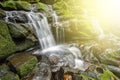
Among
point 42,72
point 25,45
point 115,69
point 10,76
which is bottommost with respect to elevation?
point 115,69

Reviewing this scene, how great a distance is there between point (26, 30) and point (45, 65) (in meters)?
2.82

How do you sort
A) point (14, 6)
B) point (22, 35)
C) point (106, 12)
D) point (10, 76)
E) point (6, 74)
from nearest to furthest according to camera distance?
point (10, 76)
point (6, 74)
point (22, 35)
point (14, 6)
point (106, 12)

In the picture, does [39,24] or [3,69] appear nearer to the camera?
[3,69]

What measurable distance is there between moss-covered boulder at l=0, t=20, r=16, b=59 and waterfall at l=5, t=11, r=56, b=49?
221 centimetres

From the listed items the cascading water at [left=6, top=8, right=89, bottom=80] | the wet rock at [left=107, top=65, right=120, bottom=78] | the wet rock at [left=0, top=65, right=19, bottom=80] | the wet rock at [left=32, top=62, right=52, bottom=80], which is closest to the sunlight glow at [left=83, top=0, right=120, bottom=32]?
the cascading water at [left=6, top=8, right=89, bottom=80]

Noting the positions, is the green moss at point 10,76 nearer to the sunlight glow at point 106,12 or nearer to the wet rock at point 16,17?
the wet rock at point 16,17

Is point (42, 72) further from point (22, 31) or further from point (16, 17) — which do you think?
point (16, 17)

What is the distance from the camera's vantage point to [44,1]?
16.4 m

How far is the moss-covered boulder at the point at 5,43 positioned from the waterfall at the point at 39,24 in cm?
221

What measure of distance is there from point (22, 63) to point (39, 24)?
428 cm

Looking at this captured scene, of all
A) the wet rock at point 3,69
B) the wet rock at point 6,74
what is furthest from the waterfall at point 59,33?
the wet rock at point 6,74

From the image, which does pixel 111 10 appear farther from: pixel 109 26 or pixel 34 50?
pixel 34 50

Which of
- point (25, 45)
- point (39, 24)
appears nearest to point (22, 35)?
point (25, 45)

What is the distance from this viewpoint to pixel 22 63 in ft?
21.0
